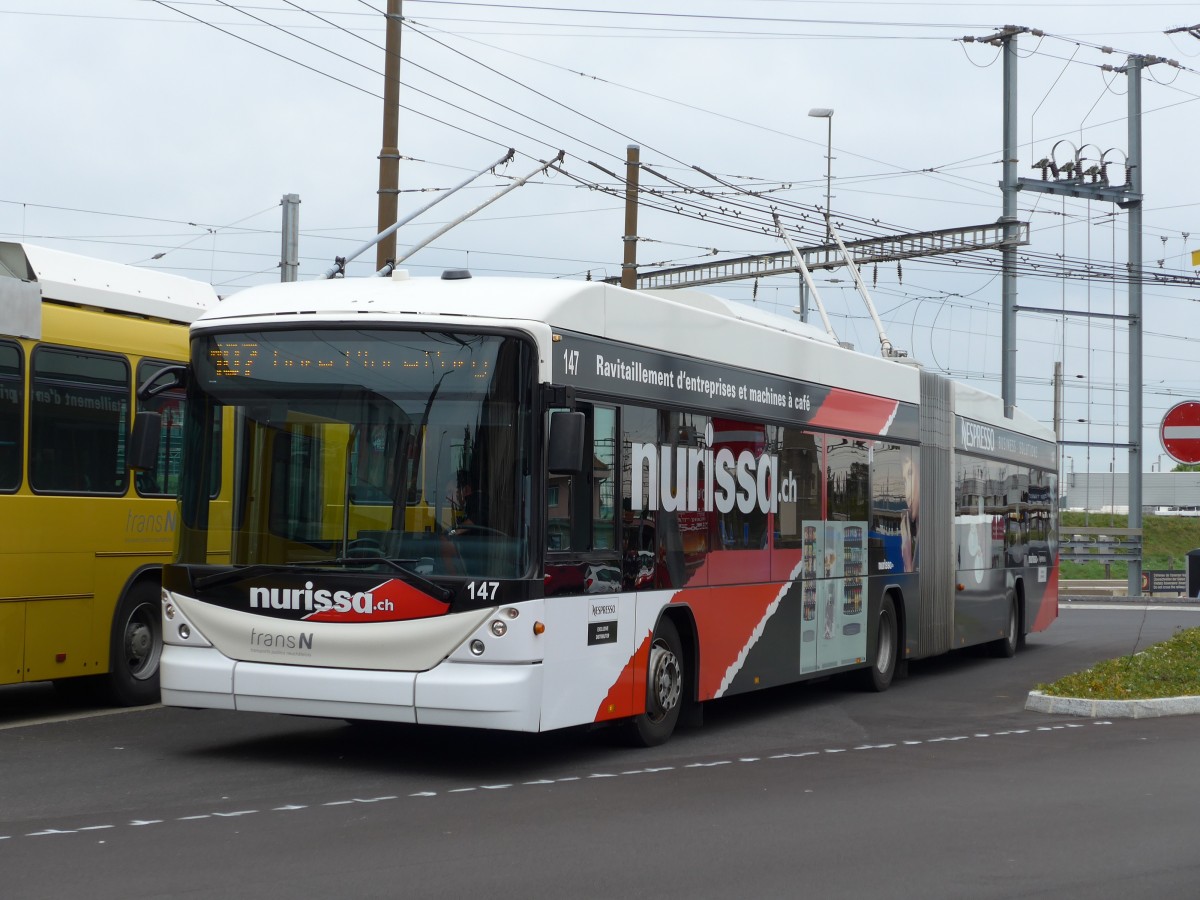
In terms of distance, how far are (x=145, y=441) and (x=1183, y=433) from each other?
47.8ft

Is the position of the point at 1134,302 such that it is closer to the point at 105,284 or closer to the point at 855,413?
the point at 855,413

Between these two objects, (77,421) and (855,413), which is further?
(855,413)

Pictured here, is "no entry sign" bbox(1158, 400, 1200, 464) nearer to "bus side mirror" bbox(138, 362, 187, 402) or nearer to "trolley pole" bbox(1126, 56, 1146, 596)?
"bus side mirror" bbox(138, 362, 187, 402)

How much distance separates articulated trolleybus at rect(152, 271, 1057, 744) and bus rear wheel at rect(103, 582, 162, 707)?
2637 millimetres

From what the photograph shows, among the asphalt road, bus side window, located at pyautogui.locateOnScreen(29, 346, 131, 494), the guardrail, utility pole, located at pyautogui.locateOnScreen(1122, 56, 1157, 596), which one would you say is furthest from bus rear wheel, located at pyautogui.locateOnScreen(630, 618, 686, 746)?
utility pole, located at pyautogui.locateOnScreen(1122, 56, 1157, 596)

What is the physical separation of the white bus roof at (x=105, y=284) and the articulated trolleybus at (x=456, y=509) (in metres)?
2.16

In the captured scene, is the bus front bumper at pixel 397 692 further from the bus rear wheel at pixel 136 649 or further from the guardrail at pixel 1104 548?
the guardrail at pixel 1104 548

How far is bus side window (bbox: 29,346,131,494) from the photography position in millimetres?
12477

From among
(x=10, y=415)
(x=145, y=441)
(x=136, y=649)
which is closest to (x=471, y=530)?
(x=145, y=441)

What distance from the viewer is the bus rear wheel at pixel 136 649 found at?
1330 centimetres

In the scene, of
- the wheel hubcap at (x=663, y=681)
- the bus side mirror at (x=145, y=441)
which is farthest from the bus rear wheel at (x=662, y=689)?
the bus side mirror at (x=145, y=441)

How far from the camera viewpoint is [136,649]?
13648 millimetres

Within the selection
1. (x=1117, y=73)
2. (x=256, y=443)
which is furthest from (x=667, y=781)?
(x=1117, y=73)

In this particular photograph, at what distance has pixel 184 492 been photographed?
10867mm
